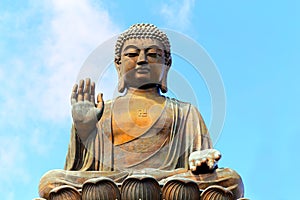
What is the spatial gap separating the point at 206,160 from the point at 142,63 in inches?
94.5

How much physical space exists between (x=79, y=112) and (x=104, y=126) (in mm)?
556

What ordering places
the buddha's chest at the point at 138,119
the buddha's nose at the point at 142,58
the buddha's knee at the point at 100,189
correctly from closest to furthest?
the buddha's knee at the point at 100,189
the buddha's chest at the point at 138,119
the buddha's nose at the point at 142,58

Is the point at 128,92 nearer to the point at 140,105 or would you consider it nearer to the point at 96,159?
the point at 140,105

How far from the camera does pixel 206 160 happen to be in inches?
479

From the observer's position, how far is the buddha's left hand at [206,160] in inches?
477

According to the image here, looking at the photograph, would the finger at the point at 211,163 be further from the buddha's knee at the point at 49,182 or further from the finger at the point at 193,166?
the buddha's knee at the point at 49,182

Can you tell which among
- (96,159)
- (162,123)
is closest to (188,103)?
(162,123)

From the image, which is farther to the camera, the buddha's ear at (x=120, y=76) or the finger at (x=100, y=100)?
the buddha's ear at (x=120, y=76)

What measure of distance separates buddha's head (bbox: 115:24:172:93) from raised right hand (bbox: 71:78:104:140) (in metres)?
0.88

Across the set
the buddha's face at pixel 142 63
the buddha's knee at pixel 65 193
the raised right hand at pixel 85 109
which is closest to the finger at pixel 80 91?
the raised right hand at pixel 85 109

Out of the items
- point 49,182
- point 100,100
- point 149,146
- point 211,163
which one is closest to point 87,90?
point 100,100

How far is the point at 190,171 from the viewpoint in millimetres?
12359

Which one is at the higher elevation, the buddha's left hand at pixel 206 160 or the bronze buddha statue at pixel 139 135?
the bronze buddha statue at pixel 139 135

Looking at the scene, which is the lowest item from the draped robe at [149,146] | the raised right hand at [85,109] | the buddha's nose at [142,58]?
the draped robe at [149,146]
